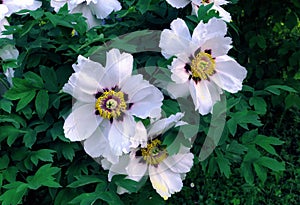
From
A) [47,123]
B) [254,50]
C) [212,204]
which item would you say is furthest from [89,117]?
[254,50]

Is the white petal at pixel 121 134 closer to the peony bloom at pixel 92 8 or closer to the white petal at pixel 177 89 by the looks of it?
the white petal at pixel 177 89

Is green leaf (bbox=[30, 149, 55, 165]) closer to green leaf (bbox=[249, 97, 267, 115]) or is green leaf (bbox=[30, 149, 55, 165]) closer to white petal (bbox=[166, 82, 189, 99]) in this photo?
white petal (bbox=[166, 82, 189, 99])

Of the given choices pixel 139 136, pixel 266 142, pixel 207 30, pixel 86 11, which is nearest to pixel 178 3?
pixel 207 30

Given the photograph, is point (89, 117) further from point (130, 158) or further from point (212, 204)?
point (212, 204)

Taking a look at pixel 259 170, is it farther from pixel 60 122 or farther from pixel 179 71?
pixel 60 122

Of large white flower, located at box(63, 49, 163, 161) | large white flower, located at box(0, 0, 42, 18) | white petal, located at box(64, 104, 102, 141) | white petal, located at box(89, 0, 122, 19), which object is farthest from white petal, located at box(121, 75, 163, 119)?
large white flower, located at box(0, 0, 42, 18)

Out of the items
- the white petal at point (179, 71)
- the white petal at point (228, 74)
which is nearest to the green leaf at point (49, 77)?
the white petal at point (179, 71)
